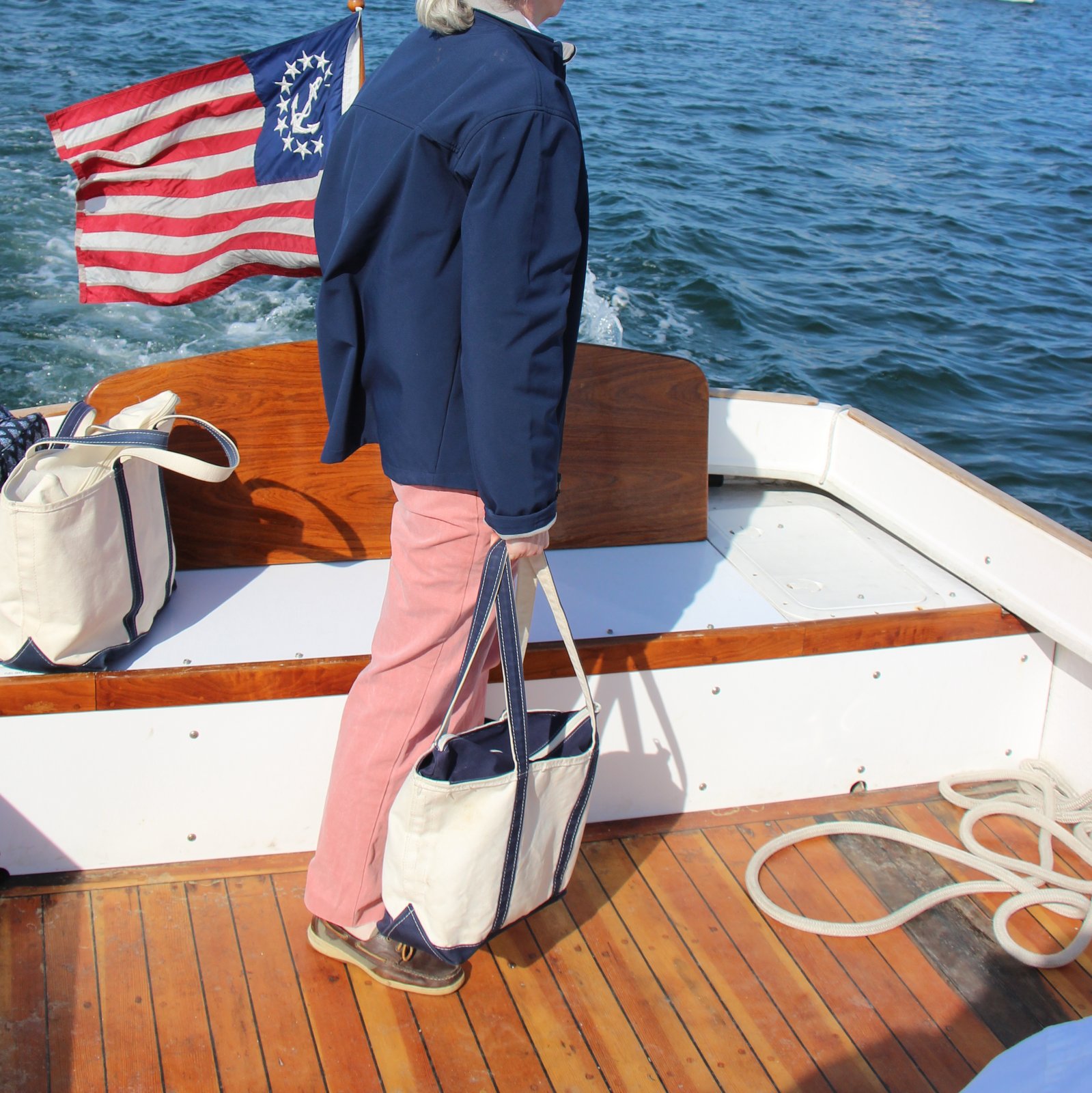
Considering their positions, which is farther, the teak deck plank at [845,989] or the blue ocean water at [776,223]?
the blue ocean water at [776,223]

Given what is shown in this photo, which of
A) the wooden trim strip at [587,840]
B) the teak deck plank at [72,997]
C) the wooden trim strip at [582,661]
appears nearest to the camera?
the teak deck plank at [72,997]

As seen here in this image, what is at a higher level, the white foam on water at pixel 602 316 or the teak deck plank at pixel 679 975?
the teak deck plank at pixel 679 975

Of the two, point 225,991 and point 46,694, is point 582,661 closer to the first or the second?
point 225,991

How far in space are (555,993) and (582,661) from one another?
1.94 feet

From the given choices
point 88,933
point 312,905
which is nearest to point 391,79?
point 312,905

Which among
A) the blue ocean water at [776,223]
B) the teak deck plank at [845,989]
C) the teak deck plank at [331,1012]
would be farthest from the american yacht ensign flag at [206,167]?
the blue ocean water at [776,223]

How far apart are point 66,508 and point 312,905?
74cm

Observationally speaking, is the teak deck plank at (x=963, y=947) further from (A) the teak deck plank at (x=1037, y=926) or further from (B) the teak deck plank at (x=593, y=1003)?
(B) the teak deck plank at (x=593, y=1003)

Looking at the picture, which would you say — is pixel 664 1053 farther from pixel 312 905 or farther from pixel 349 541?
pixel 349 541

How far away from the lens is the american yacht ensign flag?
274cm

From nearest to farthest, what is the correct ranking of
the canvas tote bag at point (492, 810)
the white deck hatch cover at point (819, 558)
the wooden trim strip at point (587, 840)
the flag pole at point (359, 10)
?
the canvas tote bag at point (492, 810), the wooden trim strip at point (587, 840), the white deck hatch cover at point (819, 558), the flag pole at point (359, 10)

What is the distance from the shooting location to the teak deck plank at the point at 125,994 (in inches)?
65.9

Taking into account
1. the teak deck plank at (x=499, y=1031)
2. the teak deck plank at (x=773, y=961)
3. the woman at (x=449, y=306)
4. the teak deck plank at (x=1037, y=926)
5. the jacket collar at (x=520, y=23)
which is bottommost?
the teak deck plank at (x=1037, y=926)

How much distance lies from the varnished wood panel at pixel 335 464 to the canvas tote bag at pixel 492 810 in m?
0.86
